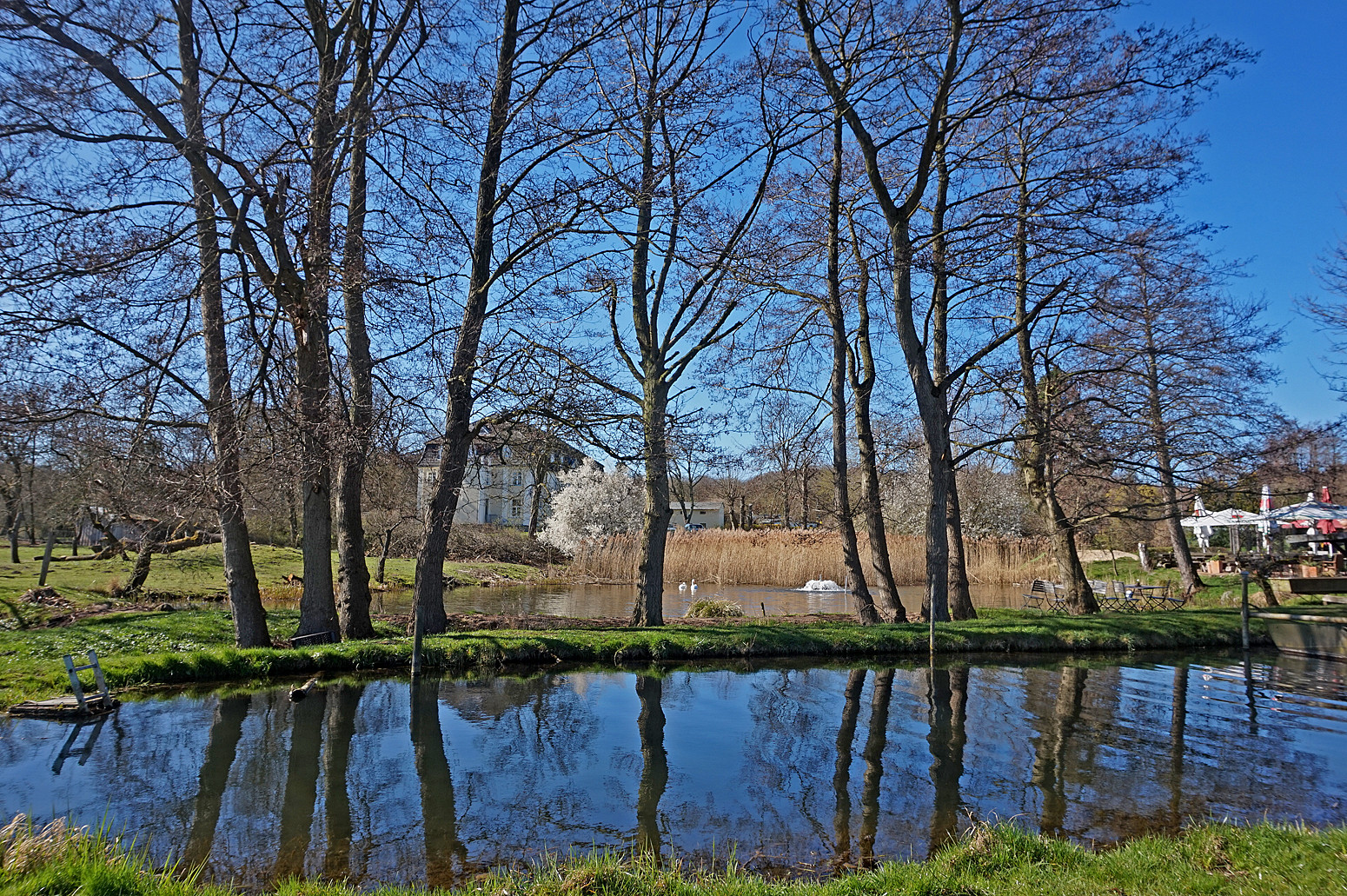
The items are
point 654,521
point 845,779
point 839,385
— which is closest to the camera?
point 845,779

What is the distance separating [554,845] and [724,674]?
6633mm

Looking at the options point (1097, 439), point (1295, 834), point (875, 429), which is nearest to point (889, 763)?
point (1295, 834)

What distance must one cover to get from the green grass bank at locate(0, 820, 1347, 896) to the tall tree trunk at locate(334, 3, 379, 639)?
6349 mm

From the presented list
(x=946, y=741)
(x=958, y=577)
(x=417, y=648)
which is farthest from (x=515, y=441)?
(x=958, y=577)

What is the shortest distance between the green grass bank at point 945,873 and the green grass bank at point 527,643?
6198 millimetres

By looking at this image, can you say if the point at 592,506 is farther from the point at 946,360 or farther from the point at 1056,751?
the point at 1056,751

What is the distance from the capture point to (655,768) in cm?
746

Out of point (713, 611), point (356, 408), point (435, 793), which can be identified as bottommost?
point (435, 793)

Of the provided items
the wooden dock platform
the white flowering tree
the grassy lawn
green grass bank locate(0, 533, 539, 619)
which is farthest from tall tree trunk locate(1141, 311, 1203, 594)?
the white flowering tree

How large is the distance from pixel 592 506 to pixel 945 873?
121 feet

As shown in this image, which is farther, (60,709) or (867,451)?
(867,451)

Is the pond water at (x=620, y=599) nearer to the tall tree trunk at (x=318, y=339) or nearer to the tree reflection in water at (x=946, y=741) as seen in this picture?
the tall tree trunk at (x=318, y=339)

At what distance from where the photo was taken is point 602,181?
11805 mm

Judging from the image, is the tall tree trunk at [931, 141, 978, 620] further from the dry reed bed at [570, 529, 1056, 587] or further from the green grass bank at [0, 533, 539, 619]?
the green grass bank at [0, 533, 539, 619]
